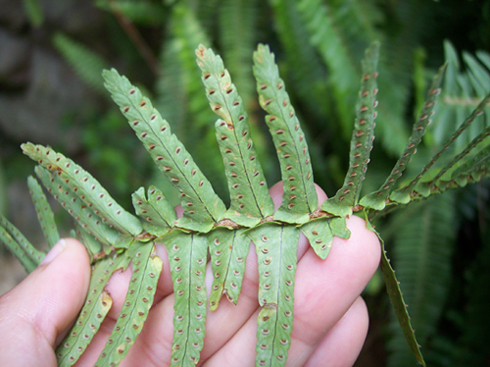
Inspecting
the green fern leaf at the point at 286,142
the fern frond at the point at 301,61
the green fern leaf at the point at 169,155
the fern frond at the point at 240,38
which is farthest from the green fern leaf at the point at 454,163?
the fern frond at the point at 240,38

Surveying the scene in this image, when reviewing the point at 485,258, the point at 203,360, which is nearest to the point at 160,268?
the point at 203,360

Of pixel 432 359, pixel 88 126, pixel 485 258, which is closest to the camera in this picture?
pixel 485 258

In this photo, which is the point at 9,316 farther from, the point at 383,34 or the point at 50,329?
the point at 383,34

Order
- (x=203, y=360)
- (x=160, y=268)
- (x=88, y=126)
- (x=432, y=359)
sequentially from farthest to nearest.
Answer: (x=88, y=126) → (x=432, y=359) → (x=203, y=360) → (x=160, y=268)

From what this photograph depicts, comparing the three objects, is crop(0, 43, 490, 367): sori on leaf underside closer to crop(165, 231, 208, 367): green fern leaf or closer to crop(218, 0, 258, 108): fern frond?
crop(165, 231, 208, 367): green fern leaf

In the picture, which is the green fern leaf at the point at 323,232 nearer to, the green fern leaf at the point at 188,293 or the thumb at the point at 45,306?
the green fern leaf at the point at 188,293

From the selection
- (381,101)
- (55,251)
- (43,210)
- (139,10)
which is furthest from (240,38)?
(55,251)
